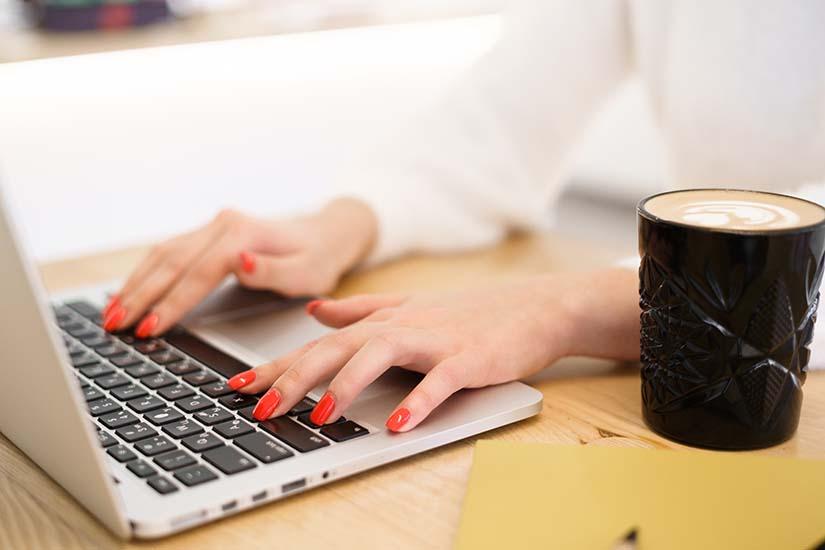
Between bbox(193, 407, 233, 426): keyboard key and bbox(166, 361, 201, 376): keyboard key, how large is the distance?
89mm

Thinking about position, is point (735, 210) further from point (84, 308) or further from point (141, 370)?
point (84, 308)

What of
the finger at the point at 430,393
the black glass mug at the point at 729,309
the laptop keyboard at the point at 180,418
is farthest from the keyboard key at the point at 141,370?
the black glass mug at the point at 729,309

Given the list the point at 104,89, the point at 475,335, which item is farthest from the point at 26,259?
the point at 104,89

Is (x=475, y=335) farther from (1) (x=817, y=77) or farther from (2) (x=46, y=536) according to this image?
(1) (x=817, y=77)

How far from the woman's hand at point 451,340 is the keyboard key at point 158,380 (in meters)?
0.06

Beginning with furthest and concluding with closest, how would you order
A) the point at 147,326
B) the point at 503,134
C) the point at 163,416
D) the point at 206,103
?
the point at 206,103, the point at 503,134, the point at 147,326, the point at 163,416

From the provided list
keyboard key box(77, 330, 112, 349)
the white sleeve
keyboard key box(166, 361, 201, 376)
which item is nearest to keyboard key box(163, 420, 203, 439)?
keyboard key box(166, 361, 201, 376)

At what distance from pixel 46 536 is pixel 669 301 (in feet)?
1.16

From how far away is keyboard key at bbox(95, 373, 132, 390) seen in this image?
64 centimetres

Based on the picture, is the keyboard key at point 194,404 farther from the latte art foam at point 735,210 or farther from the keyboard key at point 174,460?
the latte art foam at point 735,210

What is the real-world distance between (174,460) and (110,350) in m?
0.25

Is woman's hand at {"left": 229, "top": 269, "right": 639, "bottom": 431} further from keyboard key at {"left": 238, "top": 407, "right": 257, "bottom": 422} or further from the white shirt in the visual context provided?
the white shirt

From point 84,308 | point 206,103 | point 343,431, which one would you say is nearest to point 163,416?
point 343,431

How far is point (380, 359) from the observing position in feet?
1.89
